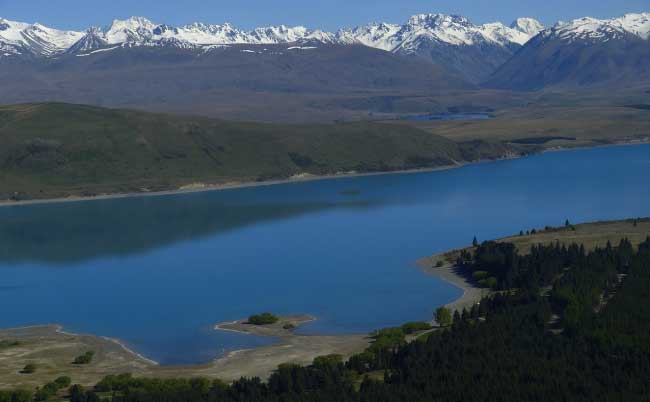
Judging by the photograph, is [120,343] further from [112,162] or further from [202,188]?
[112,162]

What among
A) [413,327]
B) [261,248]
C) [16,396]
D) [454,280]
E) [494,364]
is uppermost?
[261,248]

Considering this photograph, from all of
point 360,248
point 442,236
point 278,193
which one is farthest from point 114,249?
point 278,193

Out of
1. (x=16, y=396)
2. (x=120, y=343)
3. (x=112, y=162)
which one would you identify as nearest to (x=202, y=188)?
(x=112, y=162)

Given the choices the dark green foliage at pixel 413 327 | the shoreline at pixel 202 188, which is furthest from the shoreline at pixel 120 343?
the shoreline at pixel 202 188

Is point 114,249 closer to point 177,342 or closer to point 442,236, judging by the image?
point 442,236

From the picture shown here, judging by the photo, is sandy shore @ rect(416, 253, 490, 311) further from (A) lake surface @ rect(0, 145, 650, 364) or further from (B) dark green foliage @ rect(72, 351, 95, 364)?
(B) dark green foliage @ rect(72, 351, 95, 364)

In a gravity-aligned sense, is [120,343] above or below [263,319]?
below

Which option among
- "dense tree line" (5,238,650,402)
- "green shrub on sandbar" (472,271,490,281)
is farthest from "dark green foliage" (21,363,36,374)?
"green shrub on sandbar" (472,271,490,281)
